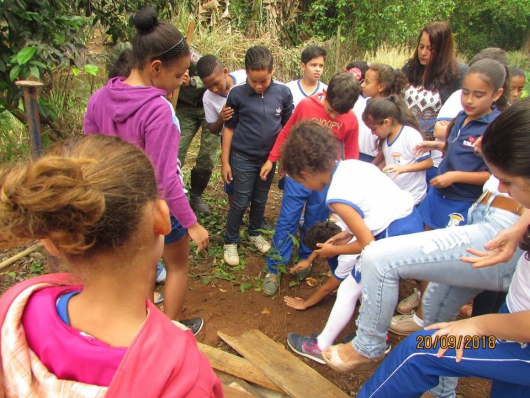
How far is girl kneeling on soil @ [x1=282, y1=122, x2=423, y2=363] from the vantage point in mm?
2031

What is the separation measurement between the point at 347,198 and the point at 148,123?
42.8 inches

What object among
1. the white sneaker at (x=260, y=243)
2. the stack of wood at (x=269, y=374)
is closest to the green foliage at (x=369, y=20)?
the white sneaker at (x=260, y=243)

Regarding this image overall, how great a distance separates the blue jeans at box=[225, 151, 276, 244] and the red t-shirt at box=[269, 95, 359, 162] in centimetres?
24

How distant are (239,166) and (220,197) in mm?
1402

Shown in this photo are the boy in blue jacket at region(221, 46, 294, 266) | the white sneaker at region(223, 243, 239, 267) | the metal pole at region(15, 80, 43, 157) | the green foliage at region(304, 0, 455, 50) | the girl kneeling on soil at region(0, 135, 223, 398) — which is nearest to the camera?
the girl kneeling on soil at region(0, 135, 223, 398)

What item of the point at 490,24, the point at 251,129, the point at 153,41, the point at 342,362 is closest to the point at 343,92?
the point at 251,129

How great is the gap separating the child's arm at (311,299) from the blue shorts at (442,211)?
800mm

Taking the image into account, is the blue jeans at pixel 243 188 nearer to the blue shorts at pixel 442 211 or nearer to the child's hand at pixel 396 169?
the child's hand at pixel 396 169

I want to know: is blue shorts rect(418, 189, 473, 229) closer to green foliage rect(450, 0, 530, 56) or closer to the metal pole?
the metal pole

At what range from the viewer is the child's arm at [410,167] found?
2822mm

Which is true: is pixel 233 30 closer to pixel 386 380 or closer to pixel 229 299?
pixel 229 299

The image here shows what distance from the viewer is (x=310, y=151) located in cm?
220

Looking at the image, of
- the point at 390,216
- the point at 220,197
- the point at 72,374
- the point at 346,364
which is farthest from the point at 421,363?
the point at 220,197

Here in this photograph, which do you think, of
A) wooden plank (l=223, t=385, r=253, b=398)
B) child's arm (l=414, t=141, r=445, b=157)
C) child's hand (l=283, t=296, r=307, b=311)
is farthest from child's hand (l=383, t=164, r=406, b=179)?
wooden plank (l=223, t=385, r=253, b=398)
